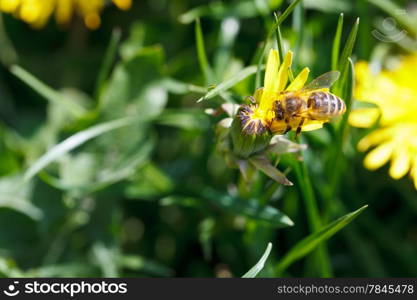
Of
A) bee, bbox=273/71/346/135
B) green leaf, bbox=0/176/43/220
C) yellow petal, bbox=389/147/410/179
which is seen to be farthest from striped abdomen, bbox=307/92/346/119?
green leaf, bbox=0/176/43/220

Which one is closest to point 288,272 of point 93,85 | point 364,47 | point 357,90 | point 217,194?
point 217,194

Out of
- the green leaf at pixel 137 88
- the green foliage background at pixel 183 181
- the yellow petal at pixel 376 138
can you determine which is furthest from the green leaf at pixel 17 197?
the yellow petal at pixel 376 138

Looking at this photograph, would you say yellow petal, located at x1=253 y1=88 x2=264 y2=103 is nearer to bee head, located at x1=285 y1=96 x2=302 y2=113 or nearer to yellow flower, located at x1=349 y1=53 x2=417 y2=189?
bee head, located at x1=285 y1=96 x2=302 y2=113

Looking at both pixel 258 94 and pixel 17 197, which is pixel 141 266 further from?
pixel 258 94

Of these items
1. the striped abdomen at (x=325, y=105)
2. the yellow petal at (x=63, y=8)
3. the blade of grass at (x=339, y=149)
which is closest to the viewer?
the striped abdomen at (x=325, y=105)

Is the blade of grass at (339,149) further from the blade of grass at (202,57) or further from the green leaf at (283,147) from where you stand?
the blade of grass at (202,57)

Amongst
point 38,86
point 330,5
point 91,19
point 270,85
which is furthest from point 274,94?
point 91,19
